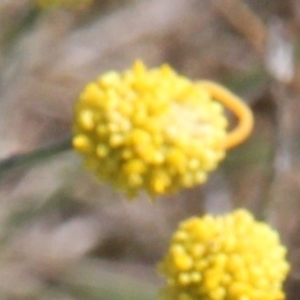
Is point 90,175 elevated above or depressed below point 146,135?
above

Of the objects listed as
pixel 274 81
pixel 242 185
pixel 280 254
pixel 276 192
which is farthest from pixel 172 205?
pixel 280 254

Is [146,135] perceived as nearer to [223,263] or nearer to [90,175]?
[223,263]

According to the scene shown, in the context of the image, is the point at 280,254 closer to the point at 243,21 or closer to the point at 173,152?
the point at 173,152

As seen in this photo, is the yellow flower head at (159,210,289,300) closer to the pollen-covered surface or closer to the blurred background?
the pollen-covered surface

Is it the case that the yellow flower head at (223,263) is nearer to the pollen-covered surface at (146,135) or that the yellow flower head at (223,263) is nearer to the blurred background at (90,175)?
the pollen-covered surface at (146,135)

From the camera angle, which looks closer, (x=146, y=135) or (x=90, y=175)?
(x=146, y=135)

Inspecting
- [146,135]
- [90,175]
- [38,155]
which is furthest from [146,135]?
[90,175]
